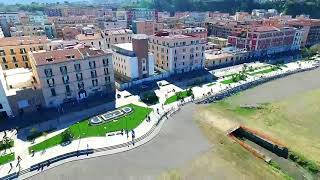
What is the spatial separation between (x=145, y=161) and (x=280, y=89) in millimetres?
54752

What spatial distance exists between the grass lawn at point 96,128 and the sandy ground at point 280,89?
94.0ft

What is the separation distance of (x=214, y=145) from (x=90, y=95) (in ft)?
120

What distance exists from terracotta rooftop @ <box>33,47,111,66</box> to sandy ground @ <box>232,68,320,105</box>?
136 feet

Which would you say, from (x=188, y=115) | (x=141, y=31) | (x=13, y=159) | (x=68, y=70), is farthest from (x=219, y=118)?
(x=141, y=31)

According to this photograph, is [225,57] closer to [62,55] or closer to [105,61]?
[105,61]

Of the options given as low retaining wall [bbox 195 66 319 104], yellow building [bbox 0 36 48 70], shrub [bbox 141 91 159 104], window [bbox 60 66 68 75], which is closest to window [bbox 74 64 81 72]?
window [bbox 60 66 68 75]

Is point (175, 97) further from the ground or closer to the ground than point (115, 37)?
closer to the ground

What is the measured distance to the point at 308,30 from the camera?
125m

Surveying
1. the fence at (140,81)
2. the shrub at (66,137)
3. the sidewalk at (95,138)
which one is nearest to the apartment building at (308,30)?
the sidewalk at (95,138)

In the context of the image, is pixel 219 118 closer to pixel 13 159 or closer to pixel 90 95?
pixel 90 95

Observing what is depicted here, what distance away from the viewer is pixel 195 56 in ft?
297

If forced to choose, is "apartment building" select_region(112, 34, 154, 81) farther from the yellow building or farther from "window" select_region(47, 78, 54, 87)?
the yellow building

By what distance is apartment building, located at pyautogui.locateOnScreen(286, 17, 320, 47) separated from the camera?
123637 mm

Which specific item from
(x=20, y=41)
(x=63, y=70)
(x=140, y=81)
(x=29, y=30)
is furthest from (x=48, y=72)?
(x=29, y=30)
